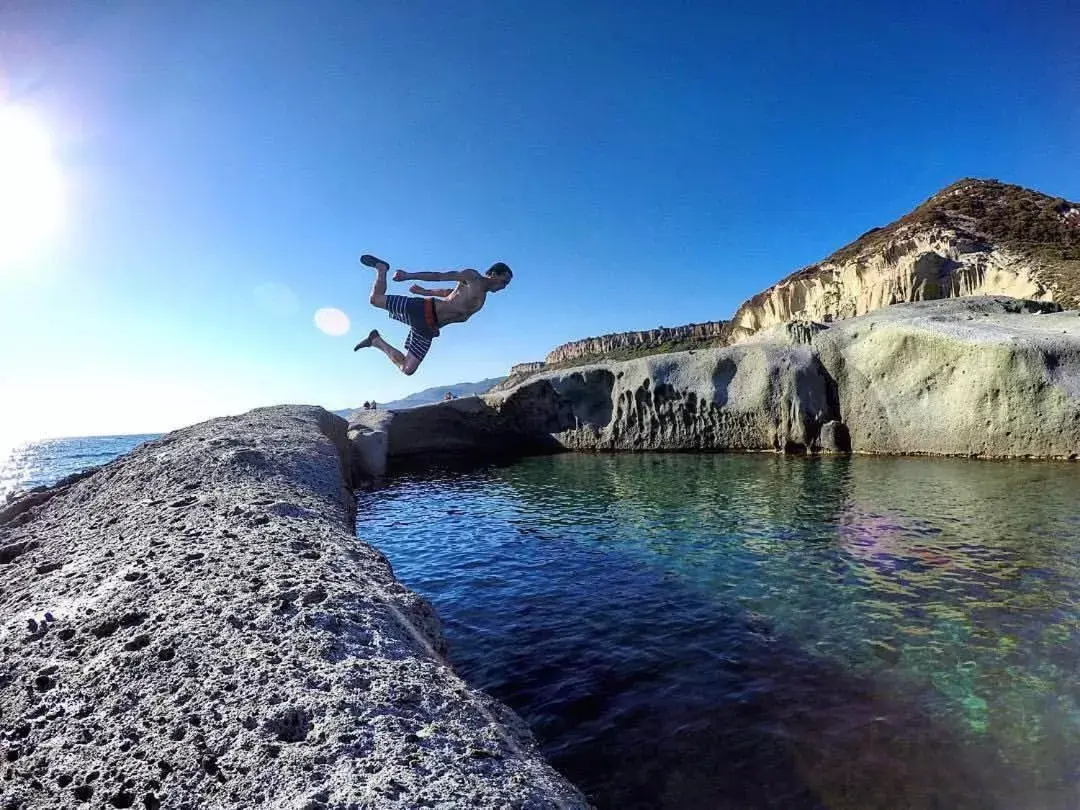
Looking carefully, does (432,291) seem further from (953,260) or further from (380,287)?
(953,260)

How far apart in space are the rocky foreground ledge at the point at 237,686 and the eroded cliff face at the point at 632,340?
212 ft

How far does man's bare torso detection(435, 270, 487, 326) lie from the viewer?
1068 cm

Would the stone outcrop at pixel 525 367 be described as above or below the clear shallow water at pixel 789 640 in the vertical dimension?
above

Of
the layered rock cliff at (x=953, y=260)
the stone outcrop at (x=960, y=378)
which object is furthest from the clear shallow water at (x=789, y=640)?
the layered rock cliff at (x=953, y=260)

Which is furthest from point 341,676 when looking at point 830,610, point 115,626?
point 830,610

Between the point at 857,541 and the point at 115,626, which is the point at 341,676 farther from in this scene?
the point at 857,541

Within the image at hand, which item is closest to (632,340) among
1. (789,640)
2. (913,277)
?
(913,277)

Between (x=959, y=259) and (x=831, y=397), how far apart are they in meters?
15.1

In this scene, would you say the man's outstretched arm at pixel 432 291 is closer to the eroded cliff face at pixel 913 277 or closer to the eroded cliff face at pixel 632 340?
the eroded cliff face at pixel 913 277

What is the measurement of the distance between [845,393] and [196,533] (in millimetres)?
20497

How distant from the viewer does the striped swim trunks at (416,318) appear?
36.2 feet

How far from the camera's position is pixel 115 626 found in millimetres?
3926

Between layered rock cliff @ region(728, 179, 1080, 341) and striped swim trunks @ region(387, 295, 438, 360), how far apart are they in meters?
26.6

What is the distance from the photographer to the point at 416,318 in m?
11.2
